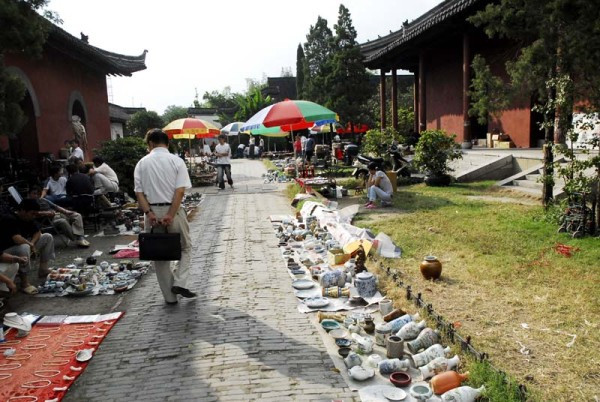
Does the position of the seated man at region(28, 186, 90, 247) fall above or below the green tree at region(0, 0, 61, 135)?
below

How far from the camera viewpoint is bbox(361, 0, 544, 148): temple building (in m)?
14.3

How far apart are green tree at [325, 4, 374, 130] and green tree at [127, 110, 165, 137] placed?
12.6m

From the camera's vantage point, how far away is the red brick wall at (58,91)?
11.9 meters

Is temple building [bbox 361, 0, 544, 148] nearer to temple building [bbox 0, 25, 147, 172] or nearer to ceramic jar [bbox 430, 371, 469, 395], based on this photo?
ceramic jar [bbox 430, 371, 469, 395]

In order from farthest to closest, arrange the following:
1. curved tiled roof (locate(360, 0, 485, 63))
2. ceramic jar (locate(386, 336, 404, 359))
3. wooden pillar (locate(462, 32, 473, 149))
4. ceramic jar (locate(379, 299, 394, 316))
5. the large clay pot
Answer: wooden pillar (locate(462, 32, 473, 149)) → curved tiled roof (locate(360, 0, 485, 63)) → the large clay pot → ceramic jar (locate(379, 299, 394, 316)) → ceramic jar (locate(386, 336, 404, 359))

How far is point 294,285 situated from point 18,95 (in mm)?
4560

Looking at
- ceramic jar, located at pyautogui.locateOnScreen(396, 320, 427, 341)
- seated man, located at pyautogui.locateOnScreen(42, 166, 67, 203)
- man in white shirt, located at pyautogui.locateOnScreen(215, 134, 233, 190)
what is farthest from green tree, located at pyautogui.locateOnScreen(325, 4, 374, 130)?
ceramic jar, located at pyautogui.locateOnScreen(396, 320, 427, 341)

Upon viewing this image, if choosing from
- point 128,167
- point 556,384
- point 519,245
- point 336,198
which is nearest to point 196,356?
point 556,384

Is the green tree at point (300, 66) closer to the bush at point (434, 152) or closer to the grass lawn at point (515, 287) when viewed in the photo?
the bush at point (434, 152)

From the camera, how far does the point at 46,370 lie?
347cm

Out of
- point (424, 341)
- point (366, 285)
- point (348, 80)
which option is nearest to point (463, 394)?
point (424, 341)

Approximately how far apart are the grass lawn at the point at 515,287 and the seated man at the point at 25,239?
3.71 metres

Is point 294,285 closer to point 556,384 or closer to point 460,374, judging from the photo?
point 460,374

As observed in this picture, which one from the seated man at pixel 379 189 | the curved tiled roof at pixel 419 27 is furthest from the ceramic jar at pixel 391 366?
the curved tiled roof at pixel 419 27
